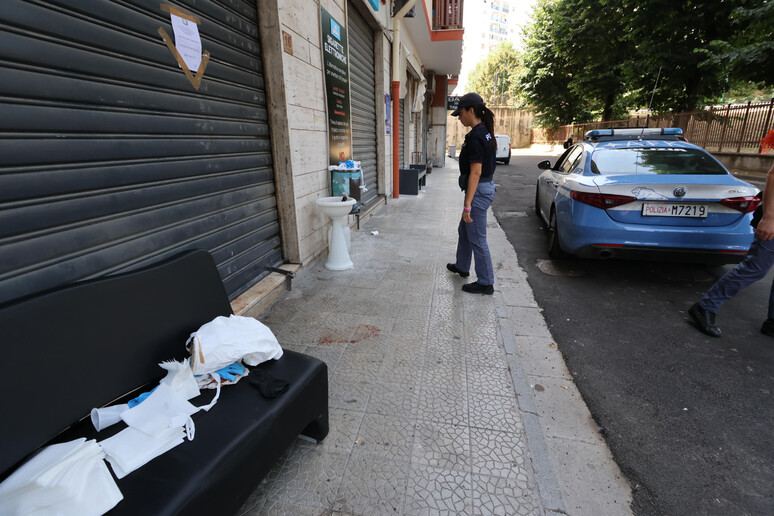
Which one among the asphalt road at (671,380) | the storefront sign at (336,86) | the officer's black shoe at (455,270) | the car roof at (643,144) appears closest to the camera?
the asphalt road at (671,380)

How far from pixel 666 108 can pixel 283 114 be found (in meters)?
18.7

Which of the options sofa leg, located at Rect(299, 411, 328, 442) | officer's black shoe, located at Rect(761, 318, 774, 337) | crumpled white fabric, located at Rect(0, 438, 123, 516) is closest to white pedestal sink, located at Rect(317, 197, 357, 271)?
sofa leg, located at Rect(299, 411, 328, 442)

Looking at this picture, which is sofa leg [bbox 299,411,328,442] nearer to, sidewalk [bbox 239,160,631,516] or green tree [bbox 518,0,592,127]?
sidewalk [bbox 239,160,631,516]

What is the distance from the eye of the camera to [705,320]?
3305 millimetres

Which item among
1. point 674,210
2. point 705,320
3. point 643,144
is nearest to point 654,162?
point 643,144

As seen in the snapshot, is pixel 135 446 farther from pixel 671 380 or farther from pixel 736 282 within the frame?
pixel 736 282

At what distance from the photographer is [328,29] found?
4984 mm

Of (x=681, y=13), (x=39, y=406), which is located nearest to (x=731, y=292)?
(x=39, y=406)

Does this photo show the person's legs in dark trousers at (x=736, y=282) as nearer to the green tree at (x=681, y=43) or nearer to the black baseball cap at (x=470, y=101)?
the black baseball cap at (x=470, y=101)

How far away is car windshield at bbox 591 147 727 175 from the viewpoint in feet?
13.8

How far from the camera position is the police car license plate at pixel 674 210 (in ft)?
12.3

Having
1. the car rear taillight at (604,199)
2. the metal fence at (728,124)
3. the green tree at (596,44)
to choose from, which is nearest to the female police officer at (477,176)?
the car rear taillight at (604,199)

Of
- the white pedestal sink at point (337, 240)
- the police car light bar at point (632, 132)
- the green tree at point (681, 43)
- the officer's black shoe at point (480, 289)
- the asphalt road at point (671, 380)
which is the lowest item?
the asphalt road at point (671, 380)

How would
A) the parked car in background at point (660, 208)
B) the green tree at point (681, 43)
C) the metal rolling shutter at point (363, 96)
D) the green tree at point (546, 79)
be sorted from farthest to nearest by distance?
the green tree at point (546, 79) → the green tree at point (681, 43) → the metal rolling shutter at point (363, 96) → the parked car in background at point (660, 208)
